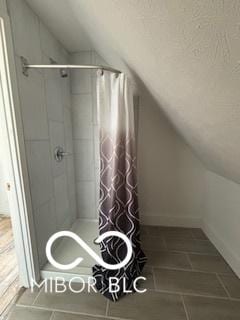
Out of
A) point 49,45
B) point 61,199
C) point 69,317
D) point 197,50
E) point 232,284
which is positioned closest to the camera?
point 197,50

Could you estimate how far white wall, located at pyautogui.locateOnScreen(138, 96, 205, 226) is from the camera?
2064mm

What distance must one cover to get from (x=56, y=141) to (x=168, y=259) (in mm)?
1585

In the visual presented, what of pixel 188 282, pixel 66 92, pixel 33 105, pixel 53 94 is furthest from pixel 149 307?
pixel 66 92

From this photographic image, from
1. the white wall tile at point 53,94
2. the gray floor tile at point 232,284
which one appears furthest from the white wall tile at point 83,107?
the gray floor tile at point 232,284

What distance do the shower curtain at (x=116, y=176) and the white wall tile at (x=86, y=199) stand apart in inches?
33.1

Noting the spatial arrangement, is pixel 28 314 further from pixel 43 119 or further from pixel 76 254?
pixel 43 119

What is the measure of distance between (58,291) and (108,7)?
1.84m

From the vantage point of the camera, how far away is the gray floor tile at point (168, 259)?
1.55 meters

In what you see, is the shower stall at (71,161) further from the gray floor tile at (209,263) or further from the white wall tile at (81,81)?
the gray floor tile at (209,263)

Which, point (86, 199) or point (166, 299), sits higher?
point (86, 199)

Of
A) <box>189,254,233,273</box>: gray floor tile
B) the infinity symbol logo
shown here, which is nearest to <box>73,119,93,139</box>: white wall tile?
the infinity symbol logo

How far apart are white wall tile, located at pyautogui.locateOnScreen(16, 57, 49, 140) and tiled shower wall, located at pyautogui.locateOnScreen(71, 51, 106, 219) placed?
59cm

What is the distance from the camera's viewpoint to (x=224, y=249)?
5.36 ft

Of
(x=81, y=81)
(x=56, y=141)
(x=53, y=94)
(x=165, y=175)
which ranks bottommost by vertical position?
(x=165, y=175)
